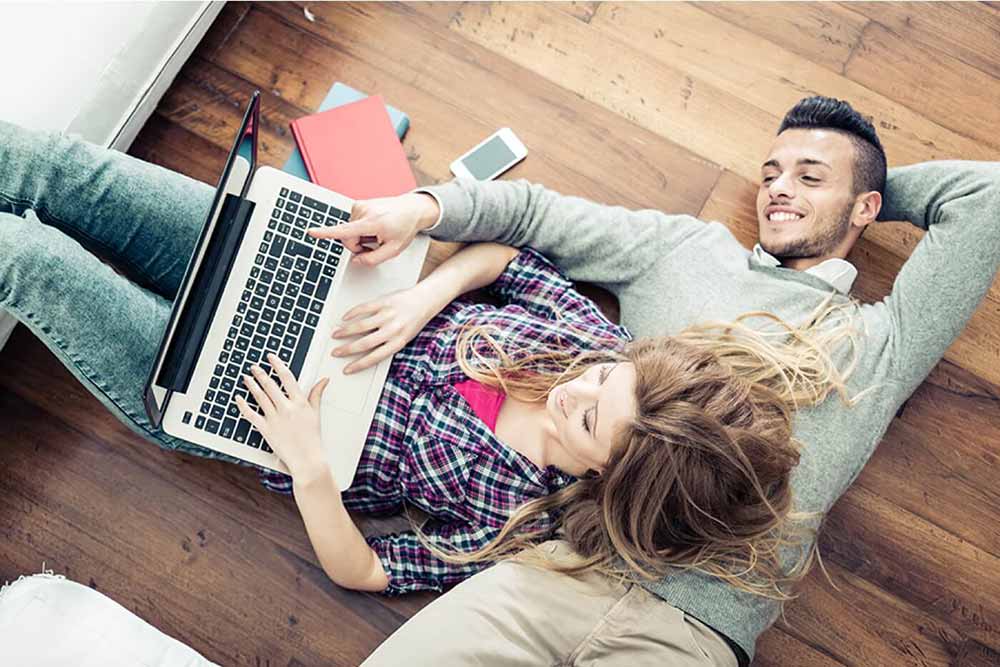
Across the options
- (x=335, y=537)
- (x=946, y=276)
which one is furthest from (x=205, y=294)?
(x=946, y=276)

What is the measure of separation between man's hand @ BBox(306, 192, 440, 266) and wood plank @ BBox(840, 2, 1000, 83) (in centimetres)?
113

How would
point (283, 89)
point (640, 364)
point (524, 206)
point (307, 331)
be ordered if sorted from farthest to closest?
point (283, 89)
point (524, 206)
point (307, 331)
point (640, 364)

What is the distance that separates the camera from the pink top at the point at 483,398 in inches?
49.2

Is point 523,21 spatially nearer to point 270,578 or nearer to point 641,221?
point 641,221

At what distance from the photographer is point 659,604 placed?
3.90 ft

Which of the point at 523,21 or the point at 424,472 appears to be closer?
the point at 424,472

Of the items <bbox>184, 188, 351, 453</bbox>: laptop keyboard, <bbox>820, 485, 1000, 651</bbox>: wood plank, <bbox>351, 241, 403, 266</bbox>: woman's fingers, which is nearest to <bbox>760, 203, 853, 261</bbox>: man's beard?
<bbox>820, 485, 1000, 651</bbox>: wood plank

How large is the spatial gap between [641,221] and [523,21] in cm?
58

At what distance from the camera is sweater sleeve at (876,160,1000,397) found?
131 centimetres

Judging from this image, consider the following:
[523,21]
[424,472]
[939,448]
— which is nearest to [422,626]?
[424,472]

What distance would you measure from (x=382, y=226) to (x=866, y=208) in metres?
0.92

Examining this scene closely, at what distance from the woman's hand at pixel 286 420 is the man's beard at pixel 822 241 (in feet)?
3.03

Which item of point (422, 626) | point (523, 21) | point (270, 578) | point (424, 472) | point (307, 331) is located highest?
point (523, 21)

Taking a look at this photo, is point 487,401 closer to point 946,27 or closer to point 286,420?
point 286,420
